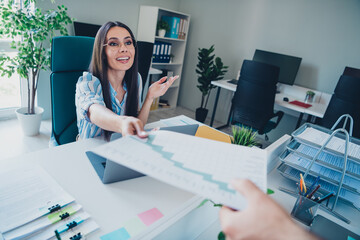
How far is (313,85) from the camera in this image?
3.27 m

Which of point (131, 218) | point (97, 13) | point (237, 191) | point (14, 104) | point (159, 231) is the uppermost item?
point (97, 13)

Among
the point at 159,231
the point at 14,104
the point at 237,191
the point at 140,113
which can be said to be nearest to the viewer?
the point at 237,191

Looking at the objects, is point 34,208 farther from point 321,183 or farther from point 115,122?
point 321,183

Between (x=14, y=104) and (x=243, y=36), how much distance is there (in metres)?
3.40

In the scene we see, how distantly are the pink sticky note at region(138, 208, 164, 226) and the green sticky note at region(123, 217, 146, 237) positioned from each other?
0.6 inches

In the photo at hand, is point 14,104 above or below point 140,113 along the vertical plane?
below

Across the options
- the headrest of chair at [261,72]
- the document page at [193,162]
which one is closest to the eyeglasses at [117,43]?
the document page at [193,162]

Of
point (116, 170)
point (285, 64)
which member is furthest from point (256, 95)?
point (116, 170)

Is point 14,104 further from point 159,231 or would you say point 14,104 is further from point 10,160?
point 159,231

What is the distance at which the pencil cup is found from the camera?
80 cm

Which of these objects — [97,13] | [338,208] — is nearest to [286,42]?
[97,13]

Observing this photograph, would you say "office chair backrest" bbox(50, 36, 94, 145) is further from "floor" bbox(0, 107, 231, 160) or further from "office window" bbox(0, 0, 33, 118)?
"office window" bbox(0, 0, 33, 118)

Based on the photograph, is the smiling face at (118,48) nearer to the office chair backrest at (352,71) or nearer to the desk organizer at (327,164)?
the desk organizer at (327,164)

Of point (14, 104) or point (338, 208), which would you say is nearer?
point (338, 208)
